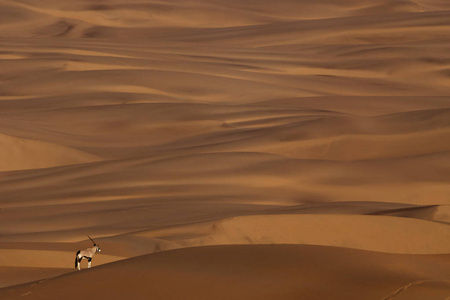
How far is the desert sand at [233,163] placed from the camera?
2.90 m

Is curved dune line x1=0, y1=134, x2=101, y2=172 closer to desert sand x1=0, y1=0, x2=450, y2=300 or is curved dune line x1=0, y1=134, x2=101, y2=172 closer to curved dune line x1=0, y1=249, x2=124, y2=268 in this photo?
desert sand x1=0, y1=0, x2=450, y2=300

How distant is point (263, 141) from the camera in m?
7.77

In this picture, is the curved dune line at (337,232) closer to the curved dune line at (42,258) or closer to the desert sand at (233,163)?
the desert sand at (233,163)

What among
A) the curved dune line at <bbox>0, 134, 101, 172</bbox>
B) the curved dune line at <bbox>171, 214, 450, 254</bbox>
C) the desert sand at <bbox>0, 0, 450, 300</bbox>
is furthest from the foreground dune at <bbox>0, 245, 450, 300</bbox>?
the curved dune line at <bbox>0, 134, 101, 172</bbox>

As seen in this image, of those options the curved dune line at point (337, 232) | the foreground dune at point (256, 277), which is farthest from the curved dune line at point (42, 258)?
the foreground dune at point (256, 277)

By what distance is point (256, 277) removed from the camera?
2.75m

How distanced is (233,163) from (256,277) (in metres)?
4.00

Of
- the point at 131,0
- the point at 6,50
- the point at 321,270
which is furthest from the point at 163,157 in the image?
the point at 131,0

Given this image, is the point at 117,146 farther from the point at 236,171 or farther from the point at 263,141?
the point at 236,171

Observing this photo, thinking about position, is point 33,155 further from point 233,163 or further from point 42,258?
point 42,258

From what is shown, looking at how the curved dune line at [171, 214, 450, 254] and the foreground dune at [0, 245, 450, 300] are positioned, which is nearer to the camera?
the foreground dune at [0, 245, 450, 300]

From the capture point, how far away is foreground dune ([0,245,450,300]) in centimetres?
261

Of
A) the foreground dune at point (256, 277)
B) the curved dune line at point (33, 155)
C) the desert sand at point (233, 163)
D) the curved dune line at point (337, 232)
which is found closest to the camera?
the foreground dune at point (256, 277)

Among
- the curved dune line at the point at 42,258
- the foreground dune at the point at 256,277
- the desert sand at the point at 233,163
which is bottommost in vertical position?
the foreground dune at the point at 256,277
